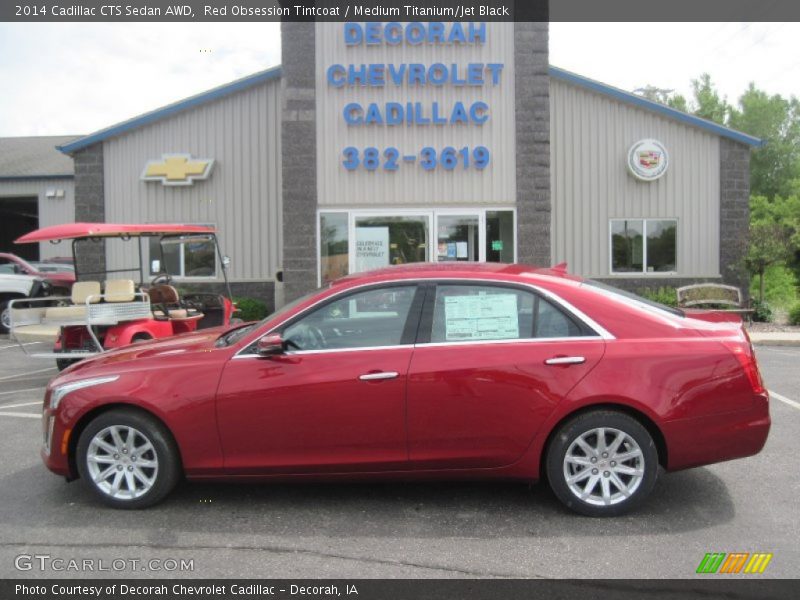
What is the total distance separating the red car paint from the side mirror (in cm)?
3

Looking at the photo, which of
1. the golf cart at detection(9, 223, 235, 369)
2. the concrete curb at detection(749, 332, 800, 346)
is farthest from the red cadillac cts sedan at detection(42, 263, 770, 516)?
the concrete curb at detection(749, 332, 800, 346)

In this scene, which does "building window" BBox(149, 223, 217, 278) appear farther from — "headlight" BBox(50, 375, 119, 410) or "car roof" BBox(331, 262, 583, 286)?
"car roof" BBox(331, 262, 583, 286)

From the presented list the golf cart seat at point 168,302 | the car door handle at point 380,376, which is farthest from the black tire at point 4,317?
the car door handle at point 380,376

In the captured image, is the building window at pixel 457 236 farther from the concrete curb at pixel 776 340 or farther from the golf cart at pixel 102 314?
the concrete curb at pixel 776 340

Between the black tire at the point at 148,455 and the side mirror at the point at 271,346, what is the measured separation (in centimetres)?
81

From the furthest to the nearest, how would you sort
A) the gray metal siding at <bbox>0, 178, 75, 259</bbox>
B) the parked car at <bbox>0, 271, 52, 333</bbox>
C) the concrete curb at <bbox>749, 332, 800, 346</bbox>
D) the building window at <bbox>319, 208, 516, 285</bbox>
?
the gray metal siding at <bbox>0, 178, 75, 259</bbox>
the parked car at <bbox>0, 271, 52, 333</bbox>
the building window at <bbox>319, 208, 516, 285</bbox>
the concrete curb at <bbox>749, 332, 800, 346</bbox>

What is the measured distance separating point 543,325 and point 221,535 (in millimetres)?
2329

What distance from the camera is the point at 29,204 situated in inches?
1220

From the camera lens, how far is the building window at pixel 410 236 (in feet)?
45.5

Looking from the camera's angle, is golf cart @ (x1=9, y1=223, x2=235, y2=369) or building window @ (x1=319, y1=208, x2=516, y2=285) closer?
golf cart @ (x1=9, y1=223, x2=235, y2=369)

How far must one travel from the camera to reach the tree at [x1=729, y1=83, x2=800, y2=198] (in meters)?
43.8

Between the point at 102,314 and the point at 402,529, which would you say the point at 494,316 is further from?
the point at 102,314

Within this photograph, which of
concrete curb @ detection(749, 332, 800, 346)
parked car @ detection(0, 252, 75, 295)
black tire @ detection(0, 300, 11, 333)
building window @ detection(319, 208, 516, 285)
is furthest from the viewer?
parked car @ detection(0, 252, 75, 295)

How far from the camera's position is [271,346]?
15.3ft
